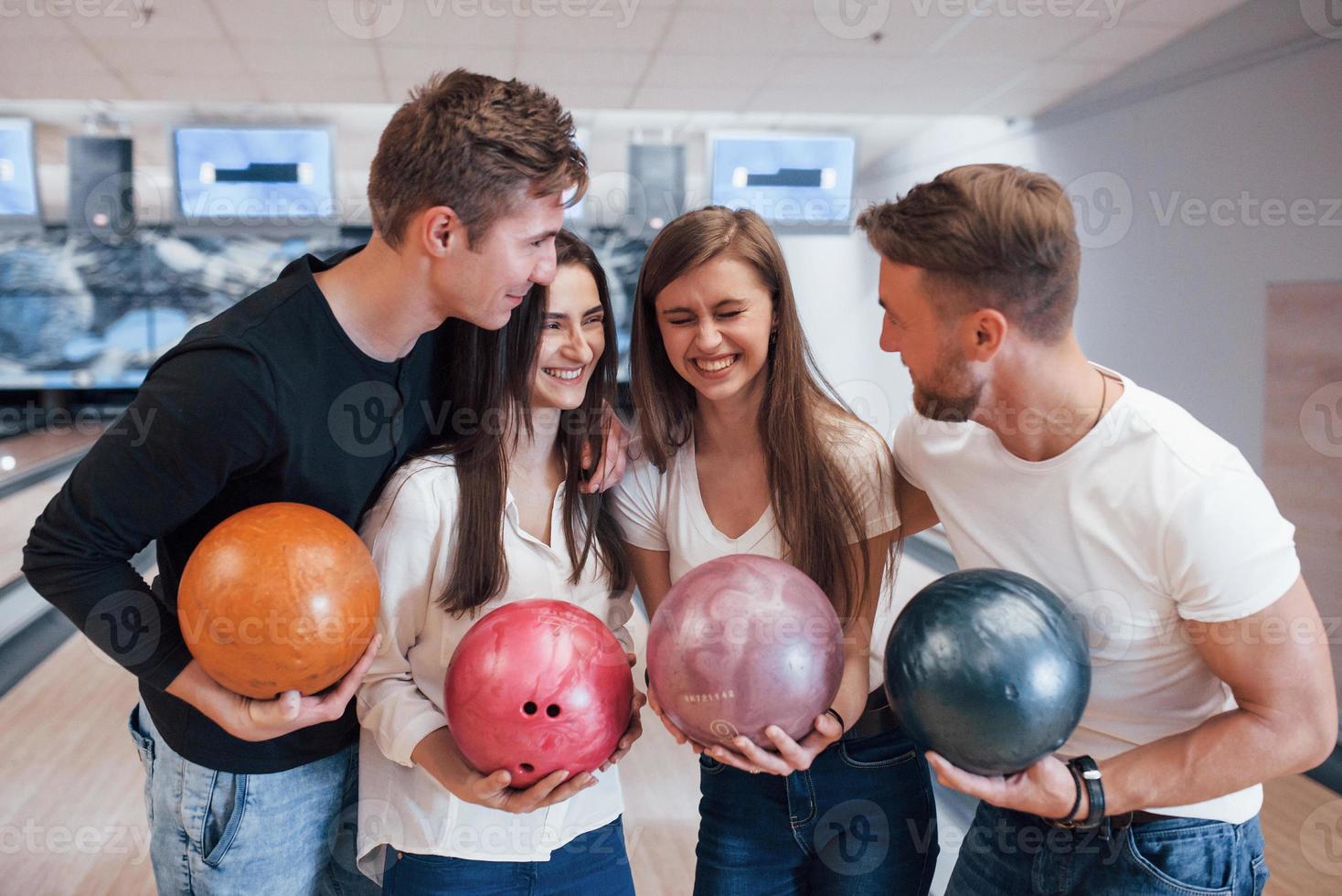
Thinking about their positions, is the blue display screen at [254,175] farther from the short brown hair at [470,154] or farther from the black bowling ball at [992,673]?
the black bowling ball at [992,673]

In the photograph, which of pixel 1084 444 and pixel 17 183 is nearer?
pixel 1084 444

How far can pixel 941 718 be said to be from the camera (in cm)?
93

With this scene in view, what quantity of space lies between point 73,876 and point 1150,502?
7.70 feet

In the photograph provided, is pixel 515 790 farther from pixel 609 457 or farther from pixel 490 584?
pixel 609 457

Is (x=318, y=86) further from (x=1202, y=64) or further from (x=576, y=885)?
(x=576, y=885)

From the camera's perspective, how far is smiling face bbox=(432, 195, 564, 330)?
112 centimetres

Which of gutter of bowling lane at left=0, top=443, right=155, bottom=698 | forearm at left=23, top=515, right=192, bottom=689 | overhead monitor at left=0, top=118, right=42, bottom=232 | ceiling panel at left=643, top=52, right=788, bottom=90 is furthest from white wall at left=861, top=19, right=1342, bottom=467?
overhead monitor at left=0, top=118, right=42, bottom=232

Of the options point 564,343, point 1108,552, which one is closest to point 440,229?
point 564,343

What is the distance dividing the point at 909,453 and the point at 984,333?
25 cm

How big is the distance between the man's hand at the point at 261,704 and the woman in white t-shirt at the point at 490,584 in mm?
92

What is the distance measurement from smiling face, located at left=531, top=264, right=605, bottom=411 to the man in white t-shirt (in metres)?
0.39

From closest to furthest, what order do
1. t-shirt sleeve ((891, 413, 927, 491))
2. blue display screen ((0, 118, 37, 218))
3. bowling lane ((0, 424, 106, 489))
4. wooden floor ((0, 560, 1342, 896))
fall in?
t-shirt sleeve ((891, 413, 927, 491)) → wooden floor ((0, 560, 1342, 896)) → blue display screen ((0, 118, 37, 218)) → bowling lane ((0, 424, 106, 489))

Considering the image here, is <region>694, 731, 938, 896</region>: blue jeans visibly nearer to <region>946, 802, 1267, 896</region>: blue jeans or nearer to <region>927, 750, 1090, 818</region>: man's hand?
<region>946, 802, 1267, 896</region>: blue jeans

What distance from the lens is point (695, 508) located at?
128 centimetres
